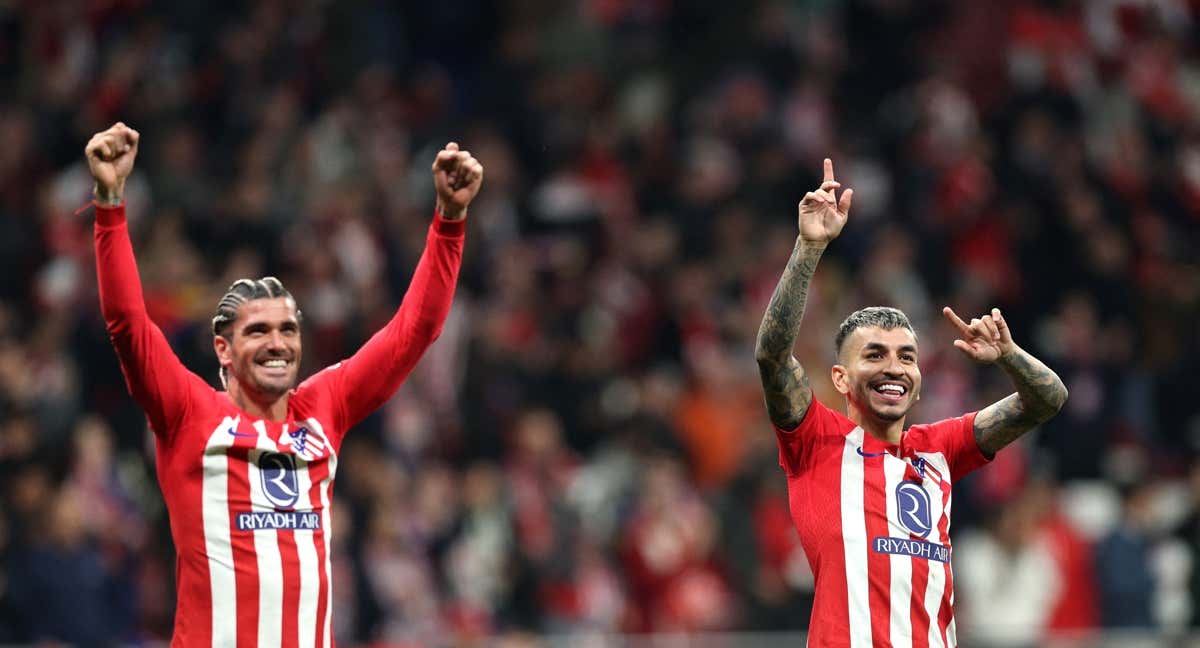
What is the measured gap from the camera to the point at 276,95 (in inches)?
619

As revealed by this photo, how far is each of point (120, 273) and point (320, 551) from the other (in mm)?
1141

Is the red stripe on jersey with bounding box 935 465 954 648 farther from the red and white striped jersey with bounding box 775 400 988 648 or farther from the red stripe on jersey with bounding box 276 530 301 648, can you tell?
the red stripe on jersey with bounding box 276 530 301 648

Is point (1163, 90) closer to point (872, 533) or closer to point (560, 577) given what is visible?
point (560, 577)

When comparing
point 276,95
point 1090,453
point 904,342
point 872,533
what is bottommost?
point 872,533

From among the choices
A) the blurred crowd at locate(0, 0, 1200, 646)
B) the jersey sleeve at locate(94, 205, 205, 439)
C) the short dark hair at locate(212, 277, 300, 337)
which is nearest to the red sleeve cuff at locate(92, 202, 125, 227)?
the jersey sleeve at locate(94, 205, 205, 439)

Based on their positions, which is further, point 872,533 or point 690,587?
point 690,587

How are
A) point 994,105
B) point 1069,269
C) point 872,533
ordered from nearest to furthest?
point 872,533 < point 1069,269 < point 994,105

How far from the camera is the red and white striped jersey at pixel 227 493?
236 inches

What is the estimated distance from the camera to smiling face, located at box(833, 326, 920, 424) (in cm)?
634

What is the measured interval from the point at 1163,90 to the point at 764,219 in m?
4.83

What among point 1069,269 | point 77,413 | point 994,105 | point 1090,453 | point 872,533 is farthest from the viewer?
point 994,105

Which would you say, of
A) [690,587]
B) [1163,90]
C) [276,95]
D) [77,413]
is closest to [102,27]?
[276,95]

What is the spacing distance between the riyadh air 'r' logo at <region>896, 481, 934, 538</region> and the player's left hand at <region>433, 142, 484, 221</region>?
1.84 m

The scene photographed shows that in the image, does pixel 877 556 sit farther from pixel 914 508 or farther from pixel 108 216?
pixel 108 216
